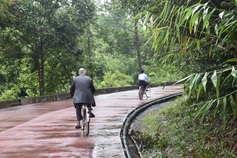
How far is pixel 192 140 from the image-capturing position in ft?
23.7

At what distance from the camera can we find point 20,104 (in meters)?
17.7

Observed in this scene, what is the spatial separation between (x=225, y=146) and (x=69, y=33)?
14580mm

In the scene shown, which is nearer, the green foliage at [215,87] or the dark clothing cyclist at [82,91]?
the green foliage at [215,87]

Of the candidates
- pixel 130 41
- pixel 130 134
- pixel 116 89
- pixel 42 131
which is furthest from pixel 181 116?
pixel 130 41

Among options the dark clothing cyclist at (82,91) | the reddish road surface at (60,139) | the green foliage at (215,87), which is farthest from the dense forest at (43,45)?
the green foliage at (215,87)

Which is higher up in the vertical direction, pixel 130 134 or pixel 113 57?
pixel 113 57

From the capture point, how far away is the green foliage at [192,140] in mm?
6036

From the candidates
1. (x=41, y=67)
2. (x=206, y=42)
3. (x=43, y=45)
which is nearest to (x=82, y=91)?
(x=206, y=42)

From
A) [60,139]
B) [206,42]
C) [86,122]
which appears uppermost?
[206,42]

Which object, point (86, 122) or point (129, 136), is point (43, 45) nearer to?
point (86, 122)

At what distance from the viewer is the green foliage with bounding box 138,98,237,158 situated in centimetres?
604

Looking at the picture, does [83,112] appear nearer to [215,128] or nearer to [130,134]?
[130,134]

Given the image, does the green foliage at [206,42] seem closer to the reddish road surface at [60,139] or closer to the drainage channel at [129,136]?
the drainage channel at [129,136]

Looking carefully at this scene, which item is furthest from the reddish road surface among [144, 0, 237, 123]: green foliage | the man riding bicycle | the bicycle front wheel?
the man riding bicycle
